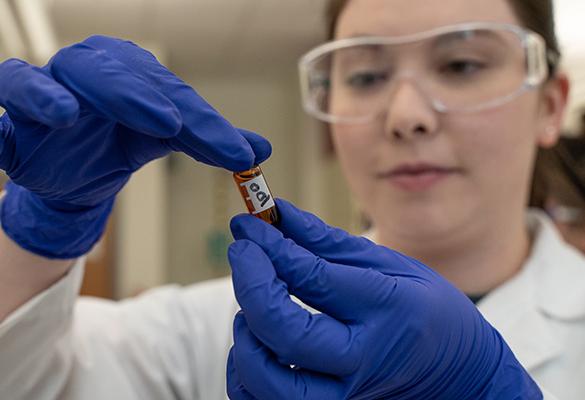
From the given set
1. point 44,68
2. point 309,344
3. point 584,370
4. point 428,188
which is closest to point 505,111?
point 428,188

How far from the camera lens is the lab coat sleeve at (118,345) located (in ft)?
3.06

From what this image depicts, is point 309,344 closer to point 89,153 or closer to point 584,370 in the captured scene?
point 89,153

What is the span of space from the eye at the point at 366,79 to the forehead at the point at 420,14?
7 centimetres

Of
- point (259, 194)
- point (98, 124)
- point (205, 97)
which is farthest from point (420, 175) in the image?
point (205, 97)

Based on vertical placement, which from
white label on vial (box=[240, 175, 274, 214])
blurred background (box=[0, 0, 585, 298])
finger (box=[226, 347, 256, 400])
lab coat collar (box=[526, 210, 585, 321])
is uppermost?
white label on vial (box=[240, 175, 274, 214])

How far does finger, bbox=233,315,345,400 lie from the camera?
64 centimetres

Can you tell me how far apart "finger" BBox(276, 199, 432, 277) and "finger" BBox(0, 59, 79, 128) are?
0.87 ft

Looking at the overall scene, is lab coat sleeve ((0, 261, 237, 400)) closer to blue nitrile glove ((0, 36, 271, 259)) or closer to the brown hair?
blue nitrile glove ((0, 36, 271, 259))

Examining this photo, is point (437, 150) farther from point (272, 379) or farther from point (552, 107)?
point (272, 379)

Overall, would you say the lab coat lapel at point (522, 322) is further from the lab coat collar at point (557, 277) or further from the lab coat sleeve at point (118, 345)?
the lab coat sleeve at point (118, 345)

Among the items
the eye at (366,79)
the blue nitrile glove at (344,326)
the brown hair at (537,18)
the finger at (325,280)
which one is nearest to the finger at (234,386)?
the blue nitrile glove at (344,326)

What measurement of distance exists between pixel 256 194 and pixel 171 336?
23.9 inches

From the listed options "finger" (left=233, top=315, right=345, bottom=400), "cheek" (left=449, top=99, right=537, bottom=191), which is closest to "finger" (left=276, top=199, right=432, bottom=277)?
"finger" (left=233, top=315, right=345, bottom=400)

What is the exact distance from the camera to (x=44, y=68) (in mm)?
637
